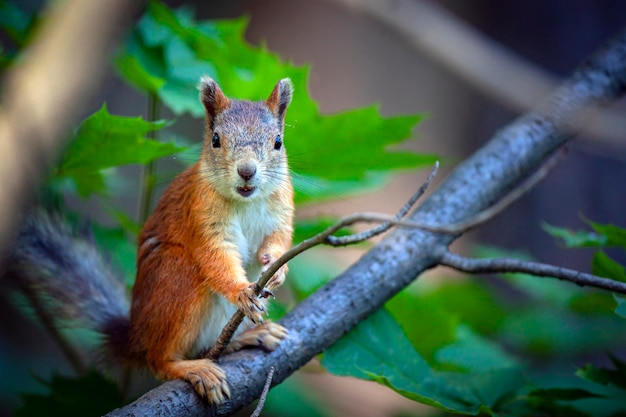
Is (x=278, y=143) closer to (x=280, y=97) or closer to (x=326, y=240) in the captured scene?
(x=280, y=97)

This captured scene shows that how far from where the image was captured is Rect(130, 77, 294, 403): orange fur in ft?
3.66

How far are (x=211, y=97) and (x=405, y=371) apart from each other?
24.8 inches

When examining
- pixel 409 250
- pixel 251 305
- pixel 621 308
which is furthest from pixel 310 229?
pixel 621 308

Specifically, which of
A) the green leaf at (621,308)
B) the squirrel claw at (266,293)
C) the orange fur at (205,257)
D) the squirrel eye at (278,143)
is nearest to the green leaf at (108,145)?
the orange fur at (205,257)

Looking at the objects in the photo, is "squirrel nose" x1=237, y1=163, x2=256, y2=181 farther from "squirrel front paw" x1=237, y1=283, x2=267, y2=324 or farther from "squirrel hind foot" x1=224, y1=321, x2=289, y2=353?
"squirrel hind foot" x1=224, y1=321, x2=289, y2=353

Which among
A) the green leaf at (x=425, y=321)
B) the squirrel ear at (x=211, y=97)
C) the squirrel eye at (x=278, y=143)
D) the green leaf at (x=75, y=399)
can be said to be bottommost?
the green leaf at (x=75, y=399)

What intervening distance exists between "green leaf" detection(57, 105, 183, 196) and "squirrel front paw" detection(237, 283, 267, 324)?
286mm

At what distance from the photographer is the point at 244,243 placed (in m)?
1.28

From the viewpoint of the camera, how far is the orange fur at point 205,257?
112 cm

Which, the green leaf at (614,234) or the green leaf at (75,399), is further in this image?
the green leaf at (75,399)

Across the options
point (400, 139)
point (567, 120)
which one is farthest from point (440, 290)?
point (400, 139)

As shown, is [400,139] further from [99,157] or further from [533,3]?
[533,3]

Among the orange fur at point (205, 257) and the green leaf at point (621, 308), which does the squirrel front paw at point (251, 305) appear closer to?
the orange fur at point (205, 257)

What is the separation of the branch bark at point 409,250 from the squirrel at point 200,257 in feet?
0.13
